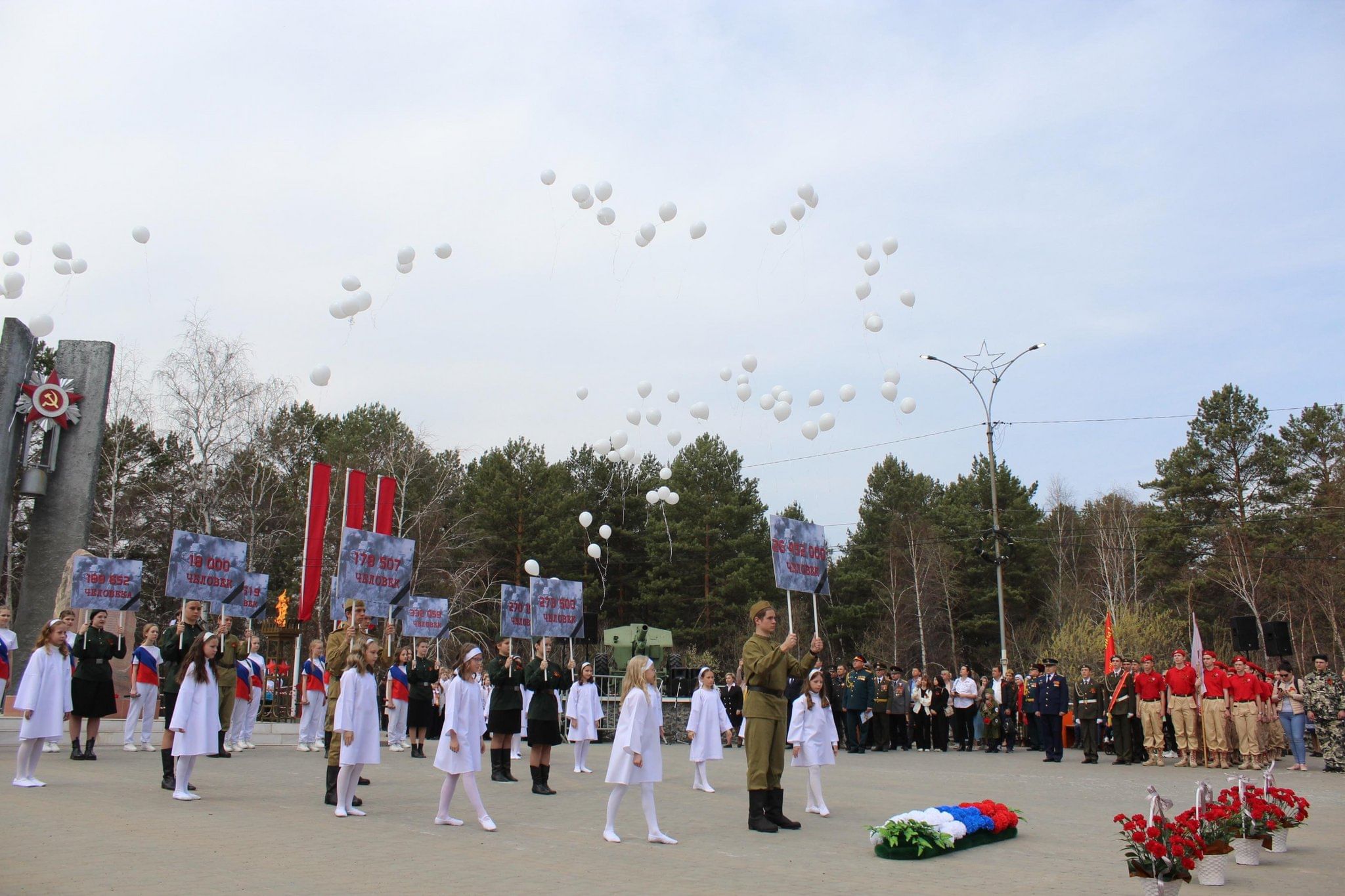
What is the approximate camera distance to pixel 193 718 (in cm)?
1057

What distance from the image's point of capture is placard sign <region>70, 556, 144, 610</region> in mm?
19531

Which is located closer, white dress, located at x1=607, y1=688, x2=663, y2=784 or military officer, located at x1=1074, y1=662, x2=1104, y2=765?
white dress, located at x1=607, y1=688, x2=663, y2=784

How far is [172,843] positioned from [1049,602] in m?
54.6

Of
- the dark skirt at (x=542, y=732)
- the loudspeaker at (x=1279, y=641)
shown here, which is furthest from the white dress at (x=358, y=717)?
the loudspeaker at (x=1279, y=641)

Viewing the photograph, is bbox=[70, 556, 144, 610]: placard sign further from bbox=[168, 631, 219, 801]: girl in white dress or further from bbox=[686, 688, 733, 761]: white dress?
bbox=[686, 688, 733, 761]: white dress

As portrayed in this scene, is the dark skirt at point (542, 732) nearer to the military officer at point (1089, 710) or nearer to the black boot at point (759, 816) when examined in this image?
the black boot at point (759, 816)

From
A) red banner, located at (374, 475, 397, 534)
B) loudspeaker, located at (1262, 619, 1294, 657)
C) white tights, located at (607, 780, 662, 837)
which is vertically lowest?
white tights, located at (607, 780, 662, 837)

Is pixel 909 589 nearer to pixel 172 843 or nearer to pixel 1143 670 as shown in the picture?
pixel 1143 670

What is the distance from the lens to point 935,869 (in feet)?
26.6

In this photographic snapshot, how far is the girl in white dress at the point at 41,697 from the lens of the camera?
10969mm

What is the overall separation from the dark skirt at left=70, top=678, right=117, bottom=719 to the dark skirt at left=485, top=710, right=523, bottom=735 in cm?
501

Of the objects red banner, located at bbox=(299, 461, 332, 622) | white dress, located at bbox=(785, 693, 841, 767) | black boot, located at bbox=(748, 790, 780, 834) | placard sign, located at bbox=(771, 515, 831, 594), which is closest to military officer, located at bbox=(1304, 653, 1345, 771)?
placard sign, located at bbox=(771, 515, 831, 594)

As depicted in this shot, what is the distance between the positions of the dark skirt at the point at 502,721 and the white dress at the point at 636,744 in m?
4.87

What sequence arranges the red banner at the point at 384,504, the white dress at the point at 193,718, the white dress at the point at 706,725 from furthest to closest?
the red banner at the point at 384,504 < the white dress at the point at 706,725 < the white dress at the point at 193,718
